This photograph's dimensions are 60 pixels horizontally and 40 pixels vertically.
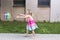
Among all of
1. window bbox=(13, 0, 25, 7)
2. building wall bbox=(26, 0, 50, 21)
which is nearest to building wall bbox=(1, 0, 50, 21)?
building wall bbox=(26, 0, 50, 21)

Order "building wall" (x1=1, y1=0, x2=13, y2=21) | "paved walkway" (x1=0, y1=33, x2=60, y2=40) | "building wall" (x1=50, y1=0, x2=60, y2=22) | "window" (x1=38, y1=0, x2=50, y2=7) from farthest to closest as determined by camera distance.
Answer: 1. "window" (x1=38, y1=0, x2=50, y2=7)
2. "building wall" (x1=1, y1=0, x2=13, y2=21)
3. "building wall" (x1=50, y1=0, x2=60, y2=22)
4. "paved walkway" (x1=0, y1=33, x2=60, y2=40)

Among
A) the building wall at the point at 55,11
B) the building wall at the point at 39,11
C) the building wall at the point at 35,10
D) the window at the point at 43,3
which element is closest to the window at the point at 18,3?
the building wall at the point at 35,10

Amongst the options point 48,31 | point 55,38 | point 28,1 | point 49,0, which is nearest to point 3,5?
point 28,1

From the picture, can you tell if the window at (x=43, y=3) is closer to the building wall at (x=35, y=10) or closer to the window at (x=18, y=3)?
the building wall at (x=35, y=10)

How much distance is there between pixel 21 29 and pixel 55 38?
2963mm

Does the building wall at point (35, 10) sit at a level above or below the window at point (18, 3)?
below

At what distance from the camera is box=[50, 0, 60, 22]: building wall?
17688mm

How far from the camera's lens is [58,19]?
17781 mm

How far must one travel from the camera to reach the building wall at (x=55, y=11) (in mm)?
17688

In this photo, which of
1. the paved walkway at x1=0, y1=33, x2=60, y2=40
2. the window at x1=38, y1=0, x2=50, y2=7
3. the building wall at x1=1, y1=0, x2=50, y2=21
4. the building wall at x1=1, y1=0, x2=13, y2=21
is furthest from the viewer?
the window at x1=38, y1=0, x2=50, y2=7

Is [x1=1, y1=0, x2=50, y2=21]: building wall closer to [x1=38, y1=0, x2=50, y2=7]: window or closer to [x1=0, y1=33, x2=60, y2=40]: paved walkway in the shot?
[x1=38, y1=0, x2=50, y2=7]: window

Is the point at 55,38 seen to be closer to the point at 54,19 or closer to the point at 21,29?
the point at 21,29

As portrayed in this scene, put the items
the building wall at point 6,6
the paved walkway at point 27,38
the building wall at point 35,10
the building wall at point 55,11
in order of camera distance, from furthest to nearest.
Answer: the building wall at point 6,6
the building wall at point 35,10
the building wall at point 55,11
the paved walkway at point 27,38

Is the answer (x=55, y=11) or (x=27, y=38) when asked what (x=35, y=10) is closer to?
(x=55, y=11)
